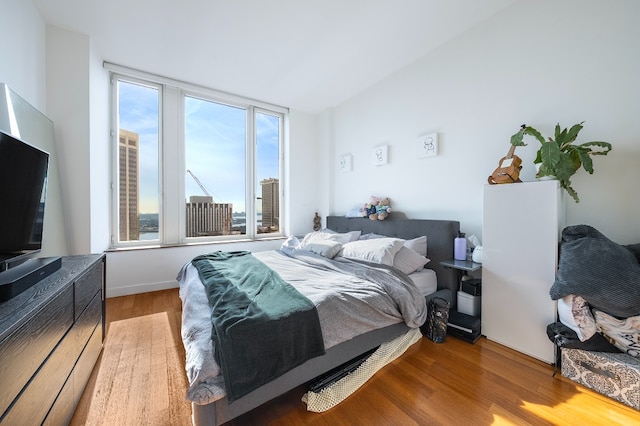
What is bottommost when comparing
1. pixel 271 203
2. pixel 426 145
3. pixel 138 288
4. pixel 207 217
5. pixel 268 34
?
pixel 138 288

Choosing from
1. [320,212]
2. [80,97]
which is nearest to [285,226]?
[320,212]

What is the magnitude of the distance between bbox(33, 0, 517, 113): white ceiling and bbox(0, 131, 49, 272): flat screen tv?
1.79 m

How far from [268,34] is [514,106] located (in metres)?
2.53

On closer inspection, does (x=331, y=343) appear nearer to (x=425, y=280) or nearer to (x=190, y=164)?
(x=425, y=280)

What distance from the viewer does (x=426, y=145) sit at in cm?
292

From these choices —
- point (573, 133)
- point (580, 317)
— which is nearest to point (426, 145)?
point (573, 133)

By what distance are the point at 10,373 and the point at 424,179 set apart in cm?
331

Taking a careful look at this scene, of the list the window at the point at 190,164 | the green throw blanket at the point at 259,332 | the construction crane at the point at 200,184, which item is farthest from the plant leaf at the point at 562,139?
the construction crane at the point at 200,184

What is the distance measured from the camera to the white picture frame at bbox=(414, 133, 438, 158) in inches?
111

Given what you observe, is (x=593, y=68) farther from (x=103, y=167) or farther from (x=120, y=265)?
(x=120, y=265)

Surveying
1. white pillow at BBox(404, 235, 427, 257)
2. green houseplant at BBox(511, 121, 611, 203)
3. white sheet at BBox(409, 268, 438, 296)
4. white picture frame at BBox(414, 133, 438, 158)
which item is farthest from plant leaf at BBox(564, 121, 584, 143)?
white sheet at BBox(409, 268, 438, 296)

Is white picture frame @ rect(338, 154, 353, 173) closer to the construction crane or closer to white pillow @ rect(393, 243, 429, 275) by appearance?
white pillow @ rect(393, 243, 429, 275)

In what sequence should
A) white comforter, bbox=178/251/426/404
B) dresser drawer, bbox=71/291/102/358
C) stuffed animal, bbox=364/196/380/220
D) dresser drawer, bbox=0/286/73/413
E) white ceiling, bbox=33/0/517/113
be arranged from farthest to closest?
stuffed animal, bbox=364/196/380/220 → white ceiling, bbox=33/0/517/113 → dresser drawer, bbox=71/291/102/358 → white comforter, bbox=178/251/426/404 → dresser drawer, bbox=0/286/73/413

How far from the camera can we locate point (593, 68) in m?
1.86
